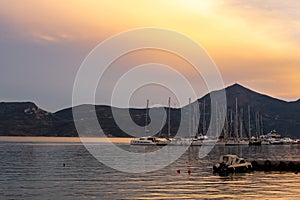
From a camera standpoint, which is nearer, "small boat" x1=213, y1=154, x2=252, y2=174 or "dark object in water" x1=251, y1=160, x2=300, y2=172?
"small boat" x1=213, y1=154, x2=252, y2=174

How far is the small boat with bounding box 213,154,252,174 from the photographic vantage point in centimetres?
7816

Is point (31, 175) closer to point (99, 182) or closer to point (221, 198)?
point (99, 182)

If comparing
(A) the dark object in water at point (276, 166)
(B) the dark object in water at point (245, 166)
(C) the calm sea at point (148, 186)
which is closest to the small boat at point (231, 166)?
(B) the dark object in water at point (245, 166)

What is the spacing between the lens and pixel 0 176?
233 feet

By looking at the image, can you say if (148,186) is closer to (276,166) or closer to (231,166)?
(231,166)

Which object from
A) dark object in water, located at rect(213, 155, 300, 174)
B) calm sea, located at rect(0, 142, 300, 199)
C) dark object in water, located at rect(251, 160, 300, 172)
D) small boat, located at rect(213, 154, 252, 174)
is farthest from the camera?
dark object in water, located at rect(251, 160, 300, 172)

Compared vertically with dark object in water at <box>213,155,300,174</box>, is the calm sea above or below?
below

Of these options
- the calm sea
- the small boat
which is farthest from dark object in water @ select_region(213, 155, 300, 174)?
the calm sea

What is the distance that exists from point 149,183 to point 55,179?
13.5 meters

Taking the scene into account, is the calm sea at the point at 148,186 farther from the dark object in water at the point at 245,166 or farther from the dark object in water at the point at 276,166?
the dark object in water at the point at 276,166

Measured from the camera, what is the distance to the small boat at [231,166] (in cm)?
7816

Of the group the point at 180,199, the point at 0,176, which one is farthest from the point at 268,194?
the point at 0,176

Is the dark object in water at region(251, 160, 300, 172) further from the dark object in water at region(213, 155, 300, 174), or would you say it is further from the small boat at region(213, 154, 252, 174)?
the small boat at region(213, 154, 252, 174)

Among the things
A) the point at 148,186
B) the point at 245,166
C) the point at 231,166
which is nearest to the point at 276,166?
the point at 245,166
